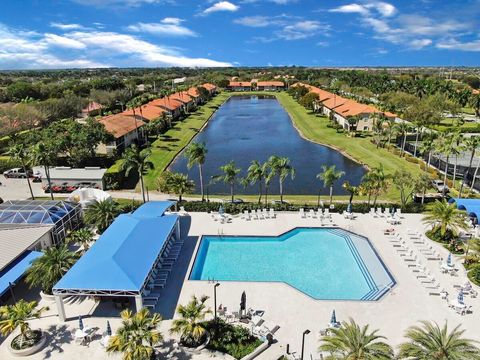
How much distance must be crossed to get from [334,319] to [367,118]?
210 feet

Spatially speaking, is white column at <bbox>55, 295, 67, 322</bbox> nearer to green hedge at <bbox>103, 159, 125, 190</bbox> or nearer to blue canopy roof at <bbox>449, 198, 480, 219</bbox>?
green hedge at <bbox>103, 159, 125, 190</bbox>

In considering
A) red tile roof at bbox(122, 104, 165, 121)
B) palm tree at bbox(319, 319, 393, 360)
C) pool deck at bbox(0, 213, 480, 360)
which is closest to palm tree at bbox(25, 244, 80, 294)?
pool deck at bbox(0, 213, 480, 360)

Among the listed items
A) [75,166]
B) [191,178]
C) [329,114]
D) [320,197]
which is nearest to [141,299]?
[320,197]

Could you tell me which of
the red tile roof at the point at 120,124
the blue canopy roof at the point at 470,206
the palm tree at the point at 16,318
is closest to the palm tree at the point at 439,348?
the palm tree at the point at 16,318

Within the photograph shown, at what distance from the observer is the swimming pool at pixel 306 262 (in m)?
27.9

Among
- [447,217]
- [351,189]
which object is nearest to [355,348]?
[447,217]

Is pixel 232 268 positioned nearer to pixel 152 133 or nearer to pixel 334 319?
pixel 334 319

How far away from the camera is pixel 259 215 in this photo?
39.1 metres

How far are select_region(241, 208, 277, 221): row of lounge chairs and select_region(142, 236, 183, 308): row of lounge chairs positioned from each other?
8116mm

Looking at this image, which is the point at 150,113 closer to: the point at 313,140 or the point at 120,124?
the point at 120,124

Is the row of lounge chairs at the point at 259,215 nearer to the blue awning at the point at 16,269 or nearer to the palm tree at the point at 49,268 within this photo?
the palm tree at the point at 49,268

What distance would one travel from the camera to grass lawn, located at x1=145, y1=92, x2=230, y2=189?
5438 cm

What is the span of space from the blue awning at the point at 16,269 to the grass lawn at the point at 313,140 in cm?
2080

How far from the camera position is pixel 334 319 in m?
22.5
